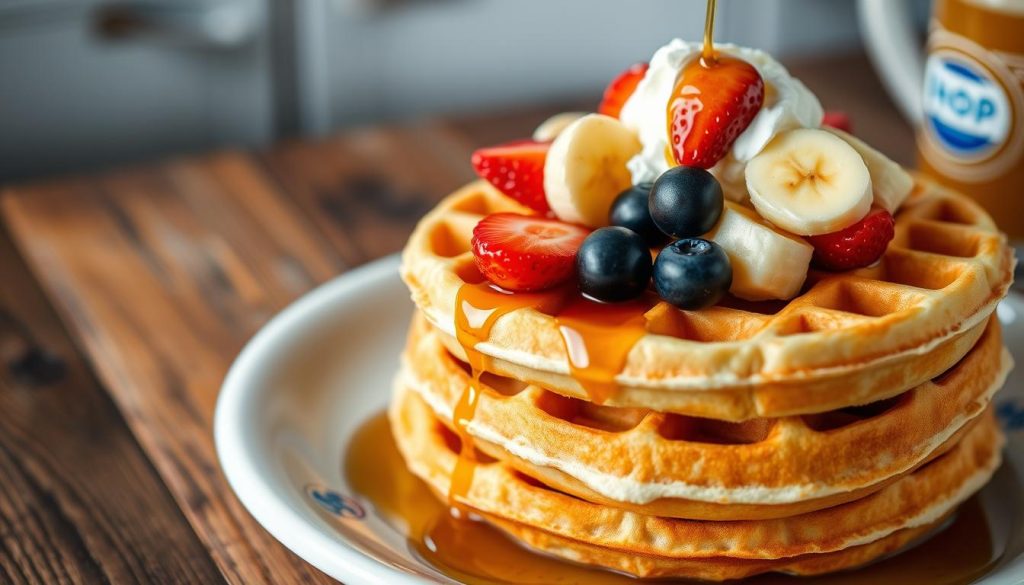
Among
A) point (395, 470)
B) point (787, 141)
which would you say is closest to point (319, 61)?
point (395, 470)

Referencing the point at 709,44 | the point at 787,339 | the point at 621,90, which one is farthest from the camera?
the point at 621,90

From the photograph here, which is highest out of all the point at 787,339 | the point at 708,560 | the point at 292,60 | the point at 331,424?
the point at 787,339

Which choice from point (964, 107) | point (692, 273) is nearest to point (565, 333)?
point (692, 273)

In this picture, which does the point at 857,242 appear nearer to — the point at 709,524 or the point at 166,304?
the point at 709,524

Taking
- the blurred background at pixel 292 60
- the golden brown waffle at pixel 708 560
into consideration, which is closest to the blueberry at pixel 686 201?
the golden brown waffle at pixel 708 560

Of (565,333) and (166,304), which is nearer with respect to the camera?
(565,333)

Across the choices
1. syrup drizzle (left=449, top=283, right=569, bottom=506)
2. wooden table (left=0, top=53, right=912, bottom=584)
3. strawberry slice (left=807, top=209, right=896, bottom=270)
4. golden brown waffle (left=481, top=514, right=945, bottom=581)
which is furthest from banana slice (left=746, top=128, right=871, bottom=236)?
wooden table (left=0, top=53, right=912, bottom=584)

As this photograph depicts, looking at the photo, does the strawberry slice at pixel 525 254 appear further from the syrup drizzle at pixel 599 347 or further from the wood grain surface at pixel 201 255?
the wood grain surface at pixel 201 255

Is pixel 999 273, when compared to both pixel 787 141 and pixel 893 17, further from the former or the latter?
pixel 893 17
